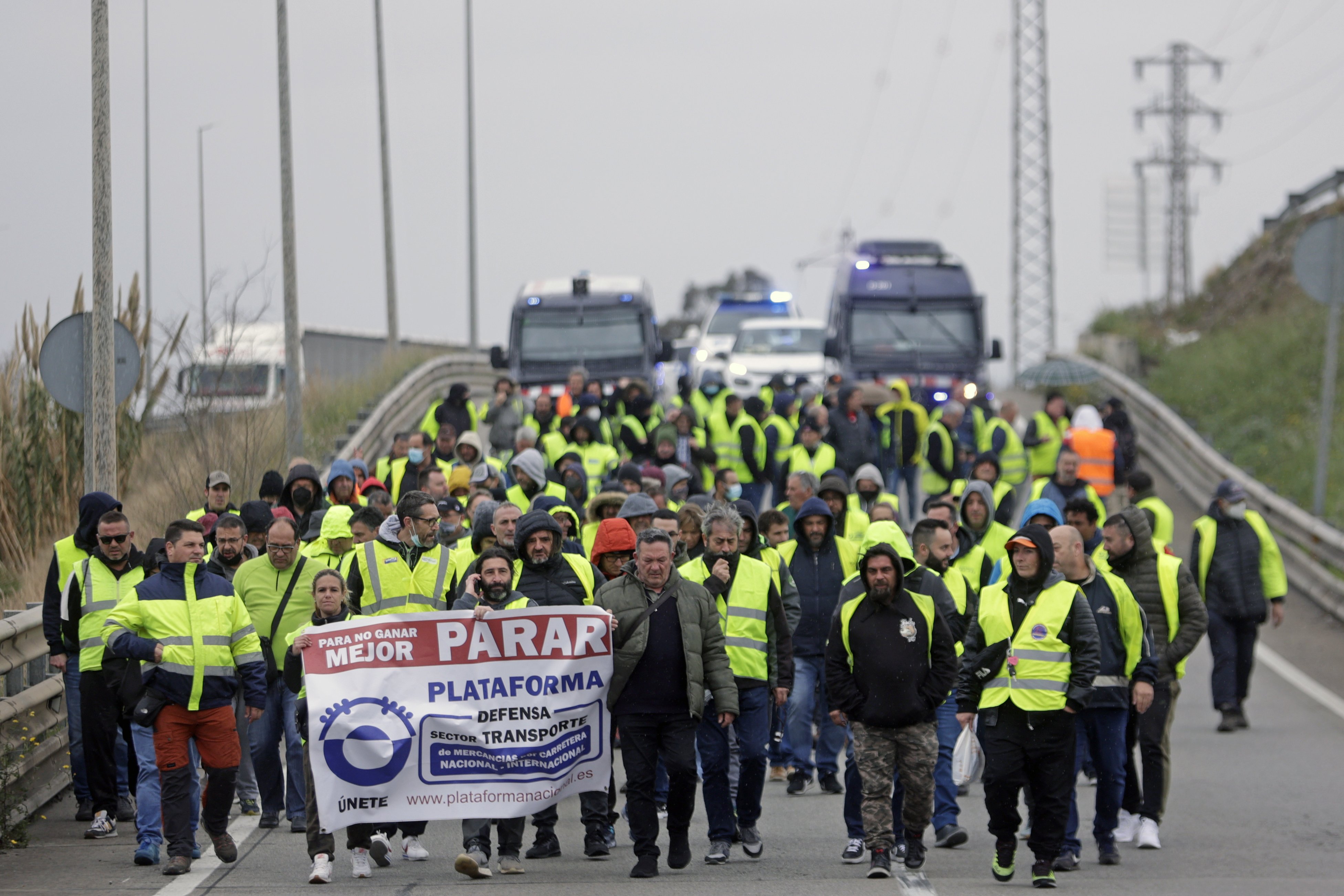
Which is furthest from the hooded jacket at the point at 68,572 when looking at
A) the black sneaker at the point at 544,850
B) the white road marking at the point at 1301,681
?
the white road marking at the point at 1301,681

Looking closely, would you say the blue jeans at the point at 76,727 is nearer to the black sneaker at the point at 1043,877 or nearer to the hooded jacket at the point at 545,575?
the hooded jacket at the point at 545,575

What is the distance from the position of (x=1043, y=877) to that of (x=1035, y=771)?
530 millimetres

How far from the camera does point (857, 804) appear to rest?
10.0 meters

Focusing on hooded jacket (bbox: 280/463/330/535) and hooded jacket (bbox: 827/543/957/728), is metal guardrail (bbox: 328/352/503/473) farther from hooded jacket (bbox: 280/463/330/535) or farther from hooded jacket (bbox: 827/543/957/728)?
hooded jacket (bbox: 827/543/957/728)

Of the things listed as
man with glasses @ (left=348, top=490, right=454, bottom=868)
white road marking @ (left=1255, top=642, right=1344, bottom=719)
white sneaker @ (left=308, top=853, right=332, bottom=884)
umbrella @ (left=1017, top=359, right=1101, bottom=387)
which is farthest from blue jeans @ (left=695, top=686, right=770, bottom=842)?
umbrella @ (left=1017, top=359, right=1101, bottom=387)

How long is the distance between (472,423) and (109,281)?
6.74 meters

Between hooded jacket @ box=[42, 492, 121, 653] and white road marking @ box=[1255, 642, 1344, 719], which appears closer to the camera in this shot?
hooded jacket @ box=[42, 492, 121, 653]

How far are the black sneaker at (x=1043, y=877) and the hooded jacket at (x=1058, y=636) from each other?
0.79 m

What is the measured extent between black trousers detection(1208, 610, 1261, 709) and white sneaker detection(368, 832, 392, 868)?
24.8 ft

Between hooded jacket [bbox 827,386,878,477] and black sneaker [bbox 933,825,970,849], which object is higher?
hooded jacket [bbox 827,386,878,477]

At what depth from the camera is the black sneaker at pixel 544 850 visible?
10.1 m

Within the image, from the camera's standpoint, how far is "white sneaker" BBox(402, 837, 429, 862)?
33.1 ft

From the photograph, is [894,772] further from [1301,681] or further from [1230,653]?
[1301,681]

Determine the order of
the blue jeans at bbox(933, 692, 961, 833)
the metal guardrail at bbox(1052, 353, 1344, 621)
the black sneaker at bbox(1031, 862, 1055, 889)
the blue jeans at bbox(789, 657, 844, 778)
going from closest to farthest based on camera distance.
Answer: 1. the black sneaker at bbox(1031, 862, 1055, 889)
2. the blue jeans at bbox(933, 692, 961, 833)
3. the blue jeans at bbox(789, 657, 844, 778)
4. the metal guardrail at bbox(1052, 353, 1344, 621)
